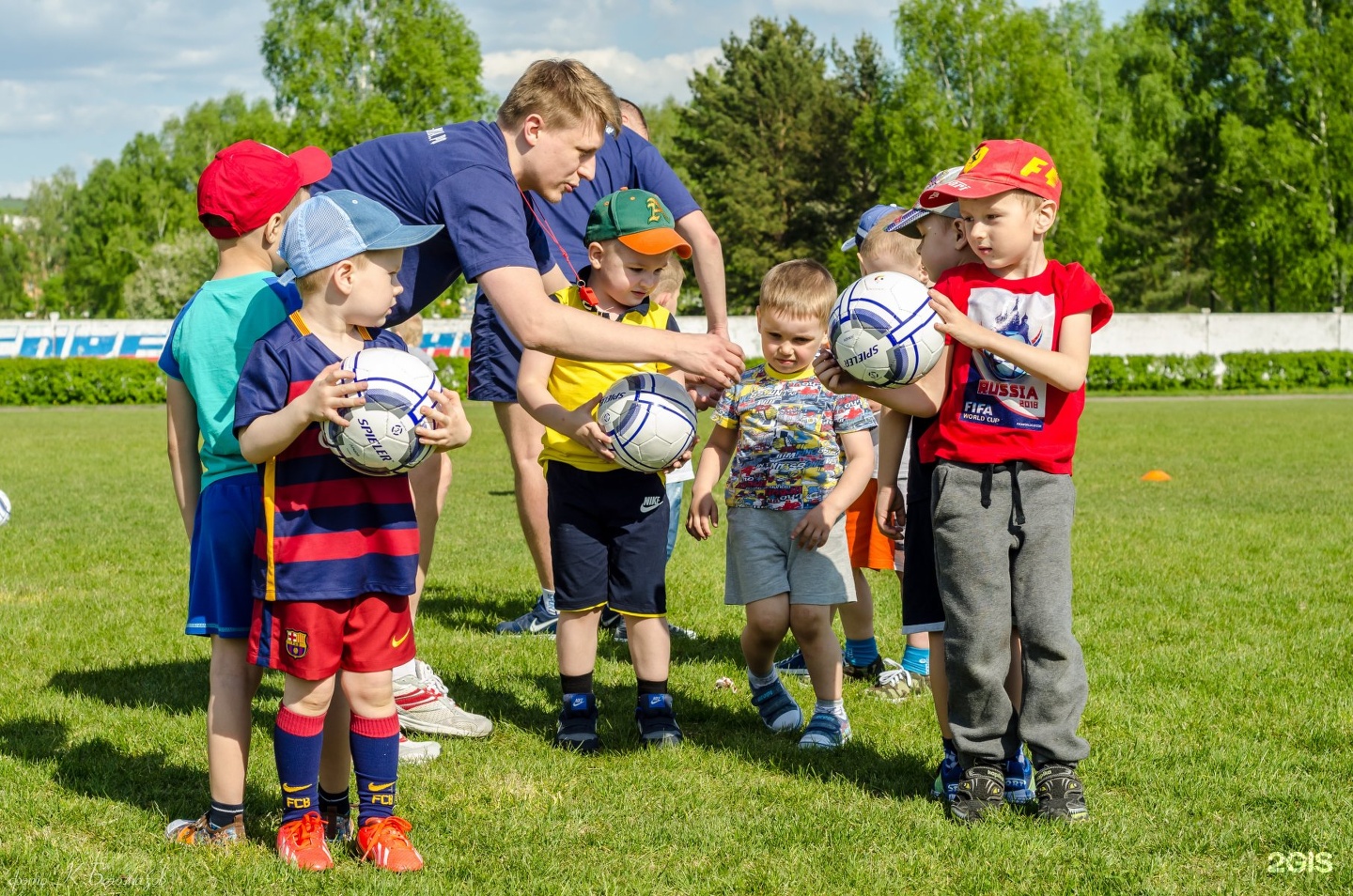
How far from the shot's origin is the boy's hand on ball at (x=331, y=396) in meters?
3.21

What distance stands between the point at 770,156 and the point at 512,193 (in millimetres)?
53390

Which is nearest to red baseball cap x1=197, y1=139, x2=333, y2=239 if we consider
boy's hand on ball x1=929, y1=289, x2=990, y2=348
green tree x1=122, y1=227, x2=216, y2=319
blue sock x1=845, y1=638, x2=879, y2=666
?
boy's hand on ball x1=929, y1=289, x2=990, y2=348

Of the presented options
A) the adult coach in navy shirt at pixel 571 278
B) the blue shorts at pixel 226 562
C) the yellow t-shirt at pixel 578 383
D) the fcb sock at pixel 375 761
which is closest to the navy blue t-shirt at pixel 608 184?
the adult coach in navy shirt at pixel 571 278

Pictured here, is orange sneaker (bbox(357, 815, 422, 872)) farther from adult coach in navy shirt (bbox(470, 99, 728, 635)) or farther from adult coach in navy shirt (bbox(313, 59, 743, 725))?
adult coach in navy shirt (bbox(470, 99, 728, 635))

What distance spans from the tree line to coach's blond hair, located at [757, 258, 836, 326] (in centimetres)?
4319

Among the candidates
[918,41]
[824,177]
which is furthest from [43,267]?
[918,41]

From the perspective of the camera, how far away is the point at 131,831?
12.8ft

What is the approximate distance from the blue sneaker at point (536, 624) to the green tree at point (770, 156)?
156 ft

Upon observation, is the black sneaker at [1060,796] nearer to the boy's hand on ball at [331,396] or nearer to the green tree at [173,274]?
the boy's hand on ball at [331,396]

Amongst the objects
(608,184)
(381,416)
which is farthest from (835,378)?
(608,184)

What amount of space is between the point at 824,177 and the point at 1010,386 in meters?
53.7

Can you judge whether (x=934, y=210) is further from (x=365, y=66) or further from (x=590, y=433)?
(x=365, y=66)

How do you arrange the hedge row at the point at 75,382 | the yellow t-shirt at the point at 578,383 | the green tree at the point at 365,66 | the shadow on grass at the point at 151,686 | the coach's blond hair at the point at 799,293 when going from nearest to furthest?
the yellow t-shirt at the point at 578,383 → the coach's blond hair at the point at 799,293 → the shadow on grass at the point at 151,686 → the hedge row at the point at 75,382 → the green tree at the point at 365,66

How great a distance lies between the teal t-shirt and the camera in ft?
12.0
